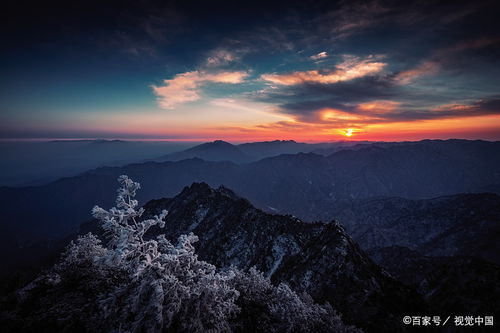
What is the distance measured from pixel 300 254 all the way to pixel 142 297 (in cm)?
5258

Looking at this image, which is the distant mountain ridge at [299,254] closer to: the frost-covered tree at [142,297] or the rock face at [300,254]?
the rock face at [300,254]

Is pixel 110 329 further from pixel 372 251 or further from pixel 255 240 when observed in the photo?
pixel 372 251

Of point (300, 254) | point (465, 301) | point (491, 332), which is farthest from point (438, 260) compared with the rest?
point (300, 254)

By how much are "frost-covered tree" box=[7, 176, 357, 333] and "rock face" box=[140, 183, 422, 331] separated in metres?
17.2

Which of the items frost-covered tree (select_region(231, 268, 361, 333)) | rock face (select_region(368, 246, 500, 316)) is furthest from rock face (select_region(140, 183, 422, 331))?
rock face (select_region(368, 246, 500, 316))

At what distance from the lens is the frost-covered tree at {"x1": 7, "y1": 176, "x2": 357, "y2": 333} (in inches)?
445

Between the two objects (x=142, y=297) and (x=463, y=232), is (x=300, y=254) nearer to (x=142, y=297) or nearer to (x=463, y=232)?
(x=142, y=297)

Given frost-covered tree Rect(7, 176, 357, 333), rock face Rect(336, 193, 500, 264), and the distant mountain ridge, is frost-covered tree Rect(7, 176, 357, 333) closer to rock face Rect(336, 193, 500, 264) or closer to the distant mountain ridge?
the distant mountain ridge

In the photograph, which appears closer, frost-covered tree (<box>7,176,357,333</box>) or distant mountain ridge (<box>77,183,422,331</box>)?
frost-covered tree (<box>7,176,357,333</box>)

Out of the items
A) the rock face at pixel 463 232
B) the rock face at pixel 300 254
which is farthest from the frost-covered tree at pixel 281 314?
the rock face at pixel 463 232

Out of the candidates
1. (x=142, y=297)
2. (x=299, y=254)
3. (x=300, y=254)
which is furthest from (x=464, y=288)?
(x=142, y=297)

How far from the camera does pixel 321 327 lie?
15273mm

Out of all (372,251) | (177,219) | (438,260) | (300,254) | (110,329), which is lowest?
(372,251)

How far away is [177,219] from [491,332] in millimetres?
101147
